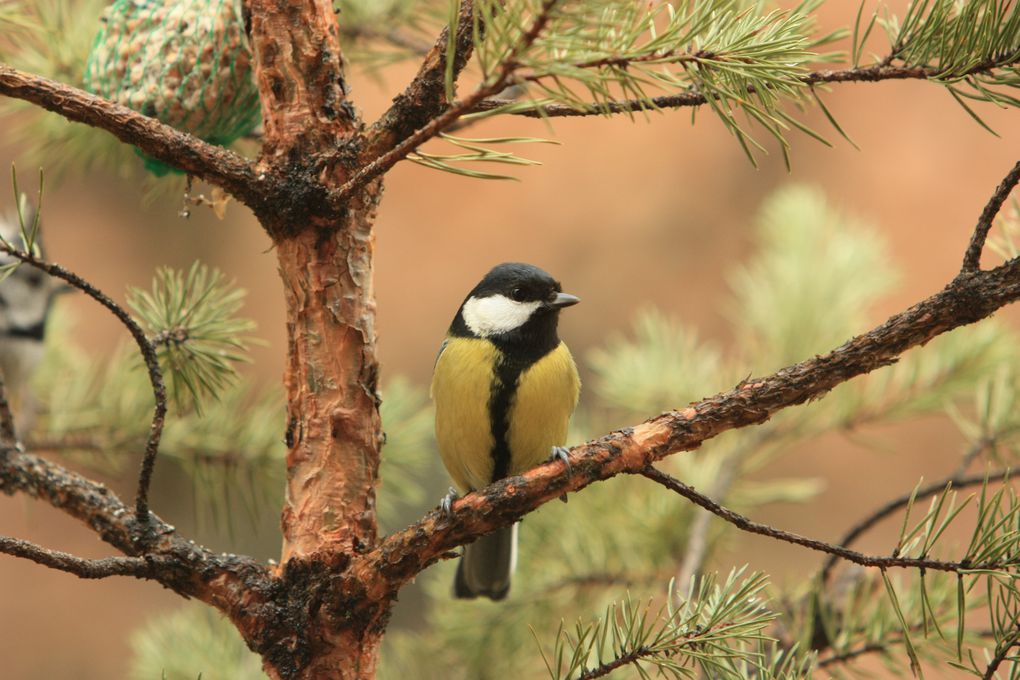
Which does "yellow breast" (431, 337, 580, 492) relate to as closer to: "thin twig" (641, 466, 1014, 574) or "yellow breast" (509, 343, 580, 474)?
"yellow breast" (509, 343, 580, 474)

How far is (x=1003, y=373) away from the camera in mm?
1380

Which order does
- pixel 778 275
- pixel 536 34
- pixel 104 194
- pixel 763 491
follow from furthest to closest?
pixel 104 194 < pixel 778 275 < pixel 763 491 < pixel 536 34

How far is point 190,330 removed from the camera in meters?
1.05

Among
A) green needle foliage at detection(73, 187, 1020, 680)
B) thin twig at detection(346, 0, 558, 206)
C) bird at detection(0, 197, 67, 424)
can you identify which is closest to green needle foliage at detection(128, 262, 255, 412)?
green needle foliage at detection(73, 187, 1020, 680)

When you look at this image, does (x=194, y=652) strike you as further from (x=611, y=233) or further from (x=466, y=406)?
(x=611, y=233)

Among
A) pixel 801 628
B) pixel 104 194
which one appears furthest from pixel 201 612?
pixel 104 194

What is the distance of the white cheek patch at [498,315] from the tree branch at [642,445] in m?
0.51

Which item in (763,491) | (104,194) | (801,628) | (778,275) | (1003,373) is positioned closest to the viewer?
(801,628)

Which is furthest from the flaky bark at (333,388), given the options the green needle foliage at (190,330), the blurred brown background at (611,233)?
the blurred brown background at (611,233)

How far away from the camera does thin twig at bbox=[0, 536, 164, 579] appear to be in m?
0.73

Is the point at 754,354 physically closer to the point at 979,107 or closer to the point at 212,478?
the point at 212,478

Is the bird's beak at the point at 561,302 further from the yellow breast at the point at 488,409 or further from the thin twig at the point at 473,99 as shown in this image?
the thin twig at the point at 473,99

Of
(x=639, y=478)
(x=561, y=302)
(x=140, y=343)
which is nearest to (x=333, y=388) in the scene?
(x=140, y=343)

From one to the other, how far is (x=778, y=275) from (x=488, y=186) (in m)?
1.58
